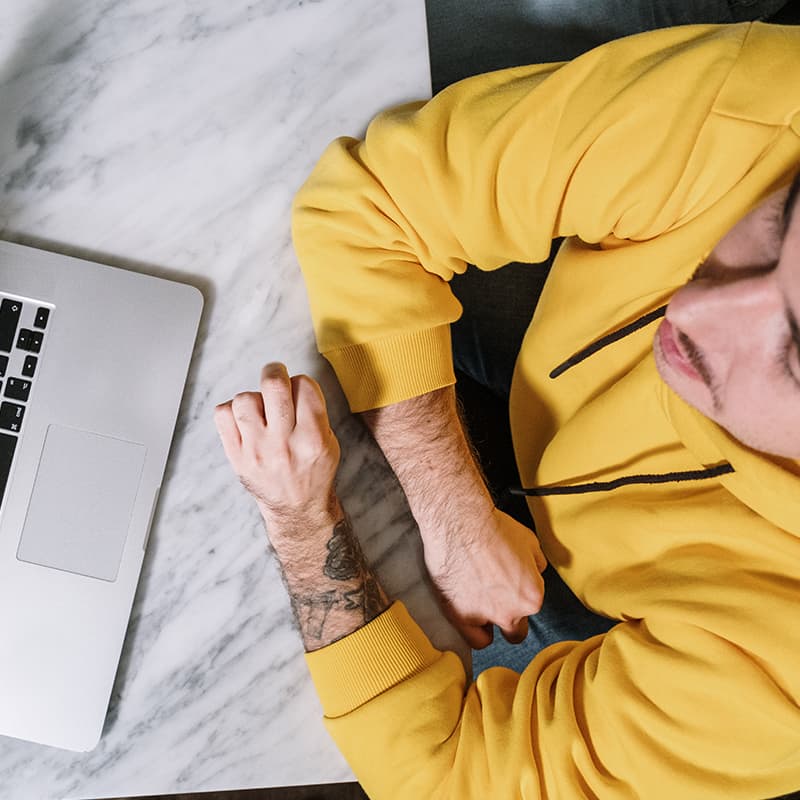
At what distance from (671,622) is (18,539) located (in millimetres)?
531

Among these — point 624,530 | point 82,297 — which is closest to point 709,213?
point 624,530

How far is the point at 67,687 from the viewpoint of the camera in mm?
648

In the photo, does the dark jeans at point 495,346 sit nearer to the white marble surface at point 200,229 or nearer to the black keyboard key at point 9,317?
the white marble surface at point 200,229

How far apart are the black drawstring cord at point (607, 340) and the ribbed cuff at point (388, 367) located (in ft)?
0.42

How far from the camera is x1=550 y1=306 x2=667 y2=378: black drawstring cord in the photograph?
27.3 inches

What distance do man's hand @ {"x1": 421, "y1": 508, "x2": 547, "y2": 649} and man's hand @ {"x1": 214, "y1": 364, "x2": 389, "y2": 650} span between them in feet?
0.22

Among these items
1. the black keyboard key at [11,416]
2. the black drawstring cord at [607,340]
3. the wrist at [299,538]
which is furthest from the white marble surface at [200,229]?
the black drawstring cord at [607,340]

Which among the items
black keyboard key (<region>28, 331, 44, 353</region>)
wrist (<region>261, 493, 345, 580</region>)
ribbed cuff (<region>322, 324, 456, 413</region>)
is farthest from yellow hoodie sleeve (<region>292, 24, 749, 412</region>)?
black keyboard key (<region>28, 331, 44, 353</region>)

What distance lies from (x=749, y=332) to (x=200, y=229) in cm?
45

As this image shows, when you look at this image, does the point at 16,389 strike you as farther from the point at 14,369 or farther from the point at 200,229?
the point at 200,229

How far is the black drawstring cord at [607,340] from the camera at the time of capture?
693 mm

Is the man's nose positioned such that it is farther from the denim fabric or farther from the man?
the denim fabric

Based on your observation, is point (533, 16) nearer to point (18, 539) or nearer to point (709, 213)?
point (709, 213)

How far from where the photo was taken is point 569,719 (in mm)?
659
